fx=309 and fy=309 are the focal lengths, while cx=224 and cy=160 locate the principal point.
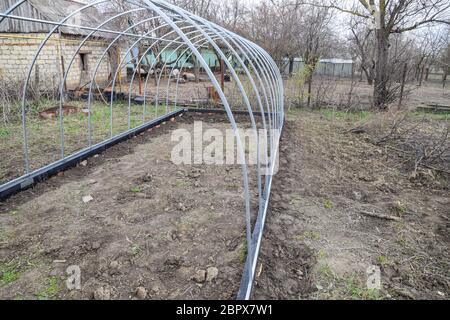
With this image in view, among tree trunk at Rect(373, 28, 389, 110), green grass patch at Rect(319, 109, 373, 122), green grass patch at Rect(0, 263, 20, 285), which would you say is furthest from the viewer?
tree trunk at Rect(373, 28, 389, 110)

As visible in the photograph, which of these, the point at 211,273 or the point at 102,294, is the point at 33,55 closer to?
the point at 102,294

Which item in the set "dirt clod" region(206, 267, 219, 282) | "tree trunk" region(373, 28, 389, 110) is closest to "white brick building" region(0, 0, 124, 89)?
"tree trunk" region(373, 28, 389, 110)

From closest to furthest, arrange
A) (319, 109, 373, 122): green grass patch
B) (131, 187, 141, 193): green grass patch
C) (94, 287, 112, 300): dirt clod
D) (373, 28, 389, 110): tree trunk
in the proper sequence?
(94, 287, 112, 300): dirt clod → (131, 187, 141, 193): green grass patch → (319, 109, 373, 122): green grass patch → (373, 28, 389, 110): tree trunk

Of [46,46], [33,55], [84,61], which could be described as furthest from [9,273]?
[84,61]

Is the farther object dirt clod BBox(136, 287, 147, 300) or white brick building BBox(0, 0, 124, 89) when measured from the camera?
white brick building BBox(0, 0, 124, 89)

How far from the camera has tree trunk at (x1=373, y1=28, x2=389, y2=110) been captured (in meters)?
9.74

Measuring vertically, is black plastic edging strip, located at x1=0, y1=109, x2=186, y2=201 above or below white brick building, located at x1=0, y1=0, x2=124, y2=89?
below

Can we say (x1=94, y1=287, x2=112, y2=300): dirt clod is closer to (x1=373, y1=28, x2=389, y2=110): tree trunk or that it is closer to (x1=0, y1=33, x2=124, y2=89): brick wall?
(x1=373, y1=28, x2=389, y2=110): tree trunk

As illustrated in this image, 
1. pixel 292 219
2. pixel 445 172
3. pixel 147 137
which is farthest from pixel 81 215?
pixel 445 172

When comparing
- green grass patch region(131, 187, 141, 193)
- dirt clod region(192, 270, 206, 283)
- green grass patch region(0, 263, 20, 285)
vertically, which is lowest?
green grass patch region(0, 263, 20, 285)

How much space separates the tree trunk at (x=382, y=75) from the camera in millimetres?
9742

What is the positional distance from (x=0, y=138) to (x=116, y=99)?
16.0 ft

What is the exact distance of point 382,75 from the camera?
9859mm

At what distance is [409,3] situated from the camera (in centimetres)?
980
